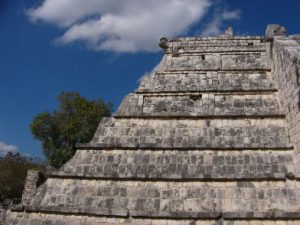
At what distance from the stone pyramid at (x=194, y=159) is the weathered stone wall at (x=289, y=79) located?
27 mm

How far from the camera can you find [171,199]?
315 inches

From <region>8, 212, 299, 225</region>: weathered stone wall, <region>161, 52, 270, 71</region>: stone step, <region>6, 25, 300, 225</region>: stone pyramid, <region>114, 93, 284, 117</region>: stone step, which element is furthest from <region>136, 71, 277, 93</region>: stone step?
<region>8, 212, 299, 225</region>: weathered stone wall

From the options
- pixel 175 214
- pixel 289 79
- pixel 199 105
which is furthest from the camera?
pixel 199 105

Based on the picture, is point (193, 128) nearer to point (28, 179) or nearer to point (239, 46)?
point (239, 46)

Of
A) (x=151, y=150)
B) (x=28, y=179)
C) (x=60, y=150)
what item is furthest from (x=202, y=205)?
(x=60, y=150)

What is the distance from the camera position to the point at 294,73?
8367mm

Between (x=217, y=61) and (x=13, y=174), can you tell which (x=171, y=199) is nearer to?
(x=217, y=61)

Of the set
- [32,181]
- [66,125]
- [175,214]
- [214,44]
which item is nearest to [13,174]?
[66,125]

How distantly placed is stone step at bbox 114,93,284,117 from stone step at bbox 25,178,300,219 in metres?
2.13

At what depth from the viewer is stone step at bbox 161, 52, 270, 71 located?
11062mm

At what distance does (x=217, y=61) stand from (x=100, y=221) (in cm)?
665

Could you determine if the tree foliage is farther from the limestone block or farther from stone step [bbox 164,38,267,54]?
the limestone block

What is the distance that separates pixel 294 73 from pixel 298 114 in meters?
1.07

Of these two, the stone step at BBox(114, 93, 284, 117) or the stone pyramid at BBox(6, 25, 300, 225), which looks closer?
the stone pyramid at BBox(6, 25, 300, 225)
